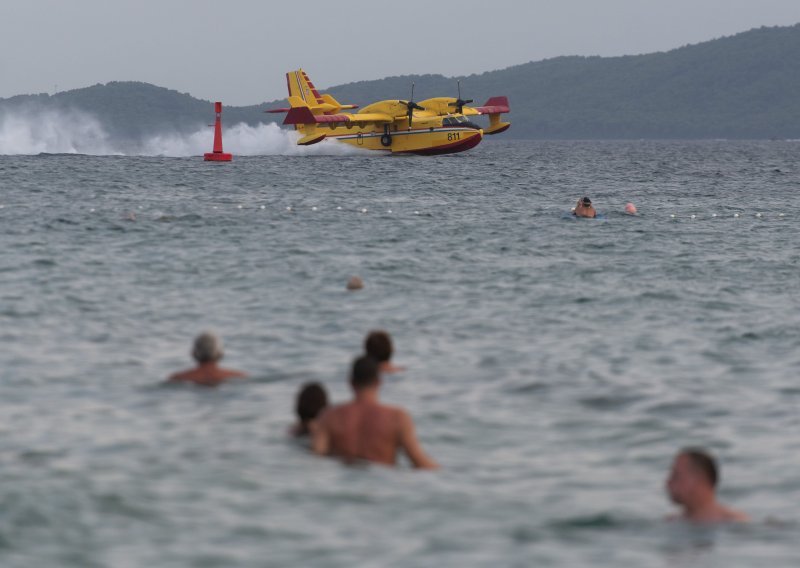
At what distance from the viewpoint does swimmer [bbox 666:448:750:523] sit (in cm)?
1005

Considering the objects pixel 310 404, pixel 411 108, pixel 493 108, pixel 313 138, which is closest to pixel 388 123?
pixel 411 108

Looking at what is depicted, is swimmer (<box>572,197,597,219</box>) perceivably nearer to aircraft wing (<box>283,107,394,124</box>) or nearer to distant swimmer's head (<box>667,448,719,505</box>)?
distant swimmer's head (<box>667,448,719,505</box>)

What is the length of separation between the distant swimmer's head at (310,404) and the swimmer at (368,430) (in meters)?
0.81

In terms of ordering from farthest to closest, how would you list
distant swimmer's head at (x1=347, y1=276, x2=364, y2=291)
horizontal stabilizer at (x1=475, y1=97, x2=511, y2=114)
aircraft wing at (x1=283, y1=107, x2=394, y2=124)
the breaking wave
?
the breaking wave, horizontal stabilizer at (x1=475, y1=97, x2=511, y2=114), aircraft wing at (x1=283, y1=107, x2=394, y2=124), distant swimmer's head at (x1=347, y1=276, x2=364, y2=291)

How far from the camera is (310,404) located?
1252cm

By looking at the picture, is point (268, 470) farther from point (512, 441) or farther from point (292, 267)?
point (292, 267)

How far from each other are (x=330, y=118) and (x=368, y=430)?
8622 centimetres

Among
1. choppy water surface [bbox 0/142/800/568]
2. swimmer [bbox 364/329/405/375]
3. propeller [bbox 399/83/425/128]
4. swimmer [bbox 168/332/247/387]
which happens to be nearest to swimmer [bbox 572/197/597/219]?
choppy water surface [bbox 0/142/800/568]

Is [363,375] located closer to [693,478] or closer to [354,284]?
[693,478]

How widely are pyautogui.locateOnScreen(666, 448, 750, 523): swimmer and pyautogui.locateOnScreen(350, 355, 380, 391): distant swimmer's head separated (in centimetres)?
294

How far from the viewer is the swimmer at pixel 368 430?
37.6ft

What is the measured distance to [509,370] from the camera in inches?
642

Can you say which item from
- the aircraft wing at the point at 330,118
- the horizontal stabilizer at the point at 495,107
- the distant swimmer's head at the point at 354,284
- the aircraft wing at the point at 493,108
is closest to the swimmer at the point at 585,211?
the distant swimmer's head at the point at 354,284

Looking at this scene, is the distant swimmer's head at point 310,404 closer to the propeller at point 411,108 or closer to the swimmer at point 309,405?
the swimmer at point 309,405
